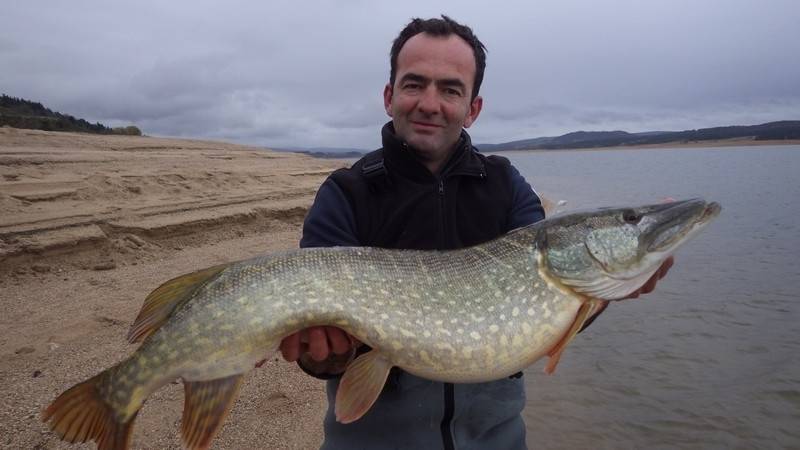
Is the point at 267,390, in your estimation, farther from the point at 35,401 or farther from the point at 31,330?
the point at 31,330

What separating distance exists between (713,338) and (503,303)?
5593 millimetres

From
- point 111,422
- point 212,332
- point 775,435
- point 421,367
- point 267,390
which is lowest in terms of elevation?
point 775,435

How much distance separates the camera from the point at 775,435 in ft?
15.1

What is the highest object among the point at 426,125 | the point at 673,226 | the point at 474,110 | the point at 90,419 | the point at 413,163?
the point at 474,110

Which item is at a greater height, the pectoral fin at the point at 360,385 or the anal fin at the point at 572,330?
the anal fin at the point at 572,330

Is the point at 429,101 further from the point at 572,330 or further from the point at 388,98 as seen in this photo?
the point at 572,330

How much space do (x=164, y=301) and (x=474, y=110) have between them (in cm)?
199

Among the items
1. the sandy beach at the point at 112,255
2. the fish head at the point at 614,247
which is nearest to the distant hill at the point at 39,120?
the sandy beach at the point at 112,255

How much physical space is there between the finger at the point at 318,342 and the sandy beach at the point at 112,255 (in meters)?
1.57

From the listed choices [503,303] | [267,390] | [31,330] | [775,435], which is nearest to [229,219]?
[31,330]

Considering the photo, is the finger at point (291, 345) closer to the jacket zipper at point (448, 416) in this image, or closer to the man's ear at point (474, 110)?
the jacket zipper at point (448, 416)

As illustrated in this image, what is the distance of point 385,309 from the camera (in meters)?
2.24

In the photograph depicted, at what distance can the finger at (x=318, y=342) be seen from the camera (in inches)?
87.6

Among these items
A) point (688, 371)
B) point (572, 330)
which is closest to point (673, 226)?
point (572, 330)
